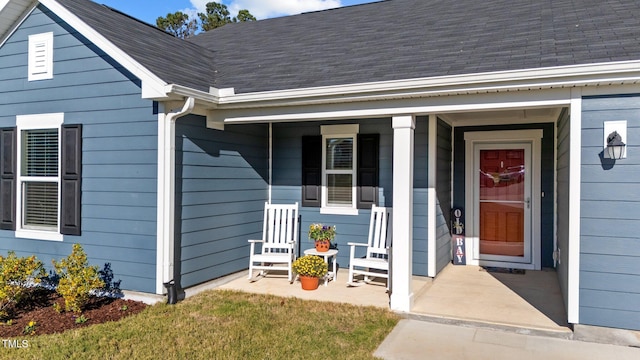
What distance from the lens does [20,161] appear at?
5434 mm

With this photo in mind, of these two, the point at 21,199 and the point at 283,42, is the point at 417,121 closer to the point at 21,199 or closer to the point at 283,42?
the point at 283,42

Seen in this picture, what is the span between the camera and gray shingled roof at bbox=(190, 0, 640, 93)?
13.5ft

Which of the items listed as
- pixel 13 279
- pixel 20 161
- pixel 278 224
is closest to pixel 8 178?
pixel 20 161

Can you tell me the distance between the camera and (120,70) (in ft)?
16.0

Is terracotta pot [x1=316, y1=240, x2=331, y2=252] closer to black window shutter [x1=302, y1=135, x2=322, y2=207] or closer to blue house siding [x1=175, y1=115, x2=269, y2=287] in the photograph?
black window shutter [x1=302, y1=135, x2=322, y2=207]

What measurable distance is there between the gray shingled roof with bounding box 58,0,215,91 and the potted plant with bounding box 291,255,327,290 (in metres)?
2.36

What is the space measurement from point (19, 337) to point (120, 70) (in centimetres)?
280

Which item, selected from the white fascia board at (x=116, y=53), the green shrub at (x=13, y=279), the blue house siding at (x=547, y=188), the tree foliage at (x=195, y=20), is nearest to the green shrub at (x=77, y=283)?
the green shrub at (x=13, y=279)

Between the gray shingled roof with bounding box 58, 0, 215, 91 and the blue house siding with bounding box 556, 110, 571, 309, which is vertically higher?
the gray shingled roof with bounding box 58, 0, 215, 91

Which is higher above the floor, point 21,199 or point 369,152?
point 369,152

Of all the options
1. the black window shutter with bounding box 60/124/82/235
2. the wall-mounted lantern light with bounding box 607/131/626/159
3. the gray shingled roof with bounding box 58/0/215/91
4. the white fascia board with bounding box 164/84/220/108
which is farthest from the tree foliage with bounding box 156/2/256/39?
the wall-mounted lantern light with bounding box 607/131/626/159

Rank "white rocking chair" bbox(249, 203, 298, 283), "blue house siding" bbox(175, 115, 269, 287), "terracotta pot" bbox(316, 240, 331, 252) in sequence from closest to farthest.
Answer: "blue house siding" bbox(175, 115, 269, 287) < "terracotta pot" bbox(316, 240, 331, 252) < "white rocking chair" bbox(249, 203, 298, 283)

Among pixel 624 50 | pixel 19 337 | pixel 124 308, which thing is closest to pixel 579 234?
pixel 624 50

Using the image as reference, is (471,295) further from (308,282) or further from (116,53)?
(116,53)
